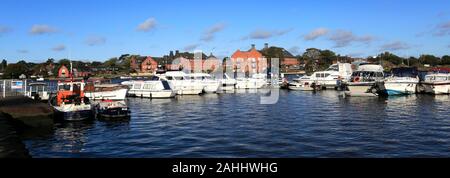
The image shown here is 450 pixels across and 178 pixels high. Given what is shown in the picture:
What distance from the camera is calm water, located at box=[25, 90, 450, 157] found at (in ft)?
67.1

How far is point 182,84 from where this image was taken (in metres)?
62.2

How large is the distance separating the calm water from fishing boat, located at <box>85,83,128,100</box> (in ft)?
39.0

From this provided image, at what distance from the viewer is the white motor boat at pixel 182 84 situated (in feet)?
203

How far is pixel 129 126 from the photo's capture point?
98.0 ft

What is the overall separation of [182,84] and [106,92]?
15172 millimetres

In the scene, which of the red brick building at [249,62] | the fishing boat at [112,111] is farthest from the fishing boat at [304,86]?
the red brick building at [249,62]

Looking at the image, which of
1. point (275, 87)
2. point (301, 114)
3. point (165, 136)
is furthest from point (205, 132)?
point (275, 87)

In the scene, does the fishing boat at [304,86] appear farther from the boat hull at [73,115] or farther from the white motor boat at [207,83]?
the boat hull at [73,115]

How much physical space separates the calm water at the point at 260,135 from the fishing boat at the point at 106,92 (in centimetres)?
1189

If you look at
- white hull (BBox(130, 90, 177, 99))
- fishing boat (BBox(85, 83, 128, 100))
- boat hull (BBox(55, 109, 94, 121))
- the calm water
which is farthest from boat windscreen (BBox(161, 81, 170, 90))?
boat hull (BBox(55, 109, 94, 121))

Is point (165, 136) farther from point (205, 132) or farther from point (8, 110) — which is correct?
point (8, 110)
